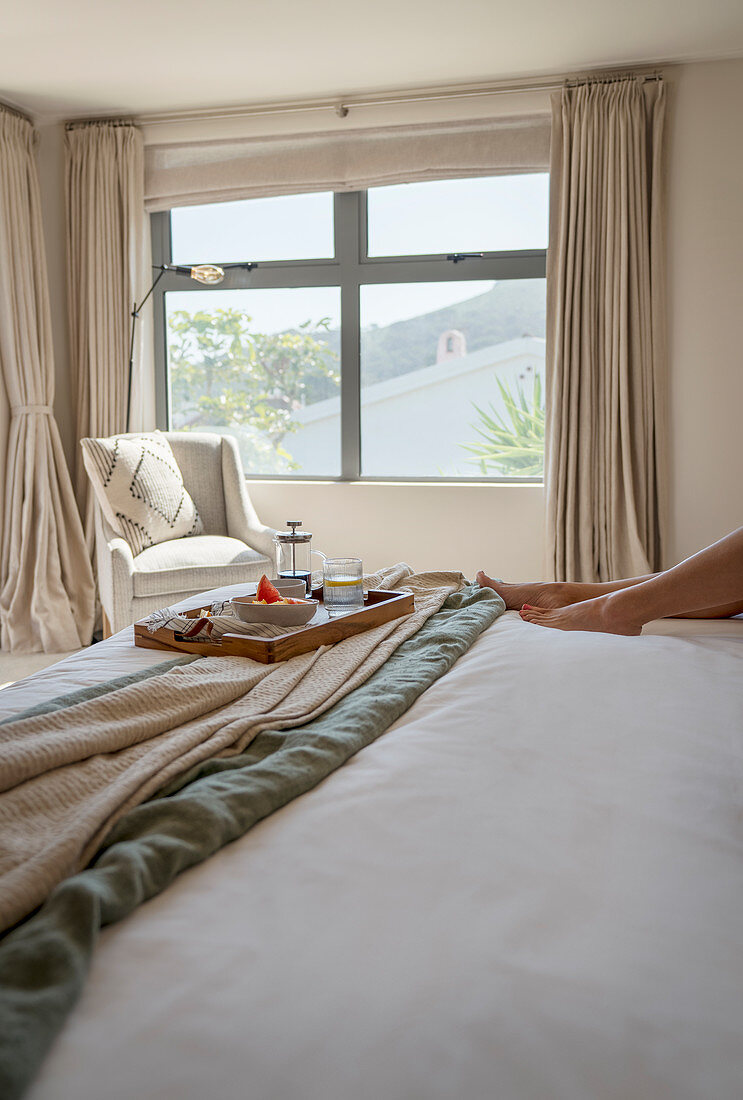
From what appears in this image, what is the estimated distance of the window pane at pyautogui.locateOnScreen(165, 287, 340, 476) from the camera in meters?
4.32

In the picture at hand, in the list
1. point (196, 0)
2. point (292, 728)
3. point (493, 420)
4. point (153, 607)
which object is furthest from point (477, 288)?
point (292, 728)

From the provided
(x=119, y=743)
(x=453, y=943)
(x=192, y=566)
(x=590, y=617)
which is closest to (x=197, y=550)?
(x=192, y=566)

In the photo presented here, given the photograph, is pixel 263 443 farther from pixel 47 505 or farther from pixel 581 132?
pixel 581 132

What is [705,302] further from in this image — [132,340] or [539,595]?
[132,340]

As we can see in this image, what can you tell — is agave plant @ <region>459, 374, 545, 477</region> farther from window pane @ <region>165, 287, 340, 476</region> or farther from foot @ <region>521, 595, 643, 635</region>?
foot @ <region>521, 595, 643, 635</region>

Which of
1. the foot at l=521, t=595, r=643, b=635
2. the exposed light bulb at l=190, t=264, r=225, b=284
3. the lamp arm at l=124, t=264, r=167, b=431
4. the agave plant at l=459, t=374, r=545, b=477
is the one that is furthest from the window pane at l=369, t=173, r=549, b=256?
the foot at l=521, t=595, r=643, b=635

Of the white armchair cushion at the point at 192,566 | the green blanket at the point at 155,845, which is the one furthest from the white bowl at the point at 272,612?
the white armchair cushion at the point at 192,566

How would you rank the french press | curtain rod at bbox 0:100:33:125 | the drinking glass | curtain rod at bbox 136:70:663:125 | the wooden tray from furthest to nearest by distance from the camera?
curtain rod at bbox 0:100:33:125
curtain rod at bbox 136:70:663:125
the french press
the drinking glass
the wooden tray

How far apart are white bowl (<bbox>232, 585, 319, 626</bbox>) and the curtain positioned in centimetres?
294

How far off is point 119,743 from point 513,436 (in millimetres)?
3420

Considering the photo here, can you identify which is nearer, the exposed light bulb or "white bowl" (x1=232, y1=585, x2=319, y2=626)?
"white bowl" (x1=232, y1=585, x2=319, y2=626)

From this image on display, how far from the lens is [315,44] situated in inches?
134

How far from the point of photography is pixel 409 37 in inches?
132

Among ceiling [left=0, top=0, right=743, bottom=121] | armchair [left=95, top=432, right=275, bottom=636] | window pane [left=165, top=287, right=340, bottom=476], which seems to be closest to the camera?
ceiling [left=0, top=0, right=743, bottom=121]
